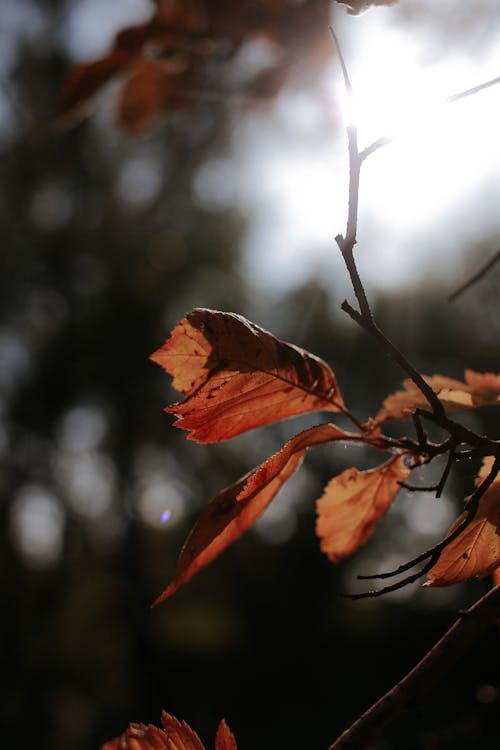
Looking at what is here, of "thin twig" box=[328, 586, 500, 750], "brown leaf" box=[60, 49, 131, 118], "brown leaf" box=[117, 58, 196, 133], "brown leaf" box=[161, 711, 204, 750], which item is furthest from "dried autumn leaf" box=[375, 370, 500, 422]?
"brown leaf" box=[117, 58, 196, 133]

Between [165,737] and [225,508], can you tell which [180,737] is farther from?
[225,508]

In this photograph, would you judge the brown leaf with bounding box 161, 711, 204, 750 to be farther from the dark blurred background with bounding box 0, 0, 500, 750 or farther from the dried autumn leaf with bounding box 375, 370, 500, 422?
the dark blurred background with bounding box 0, 0, 500, 750

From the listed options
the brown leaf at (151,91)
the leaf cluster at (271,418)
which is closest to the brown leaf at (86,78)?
the brown leaf at (151,91)

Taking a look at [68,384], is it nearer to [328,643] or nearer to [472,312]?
[328,643]

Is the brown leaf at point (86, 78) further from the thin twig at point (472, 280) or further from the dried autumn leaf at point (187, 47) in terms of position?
the thin twig at point (472, 280)

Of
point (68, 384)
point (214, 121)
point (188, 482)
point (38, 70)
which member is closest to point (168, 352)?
point (214, 121)
